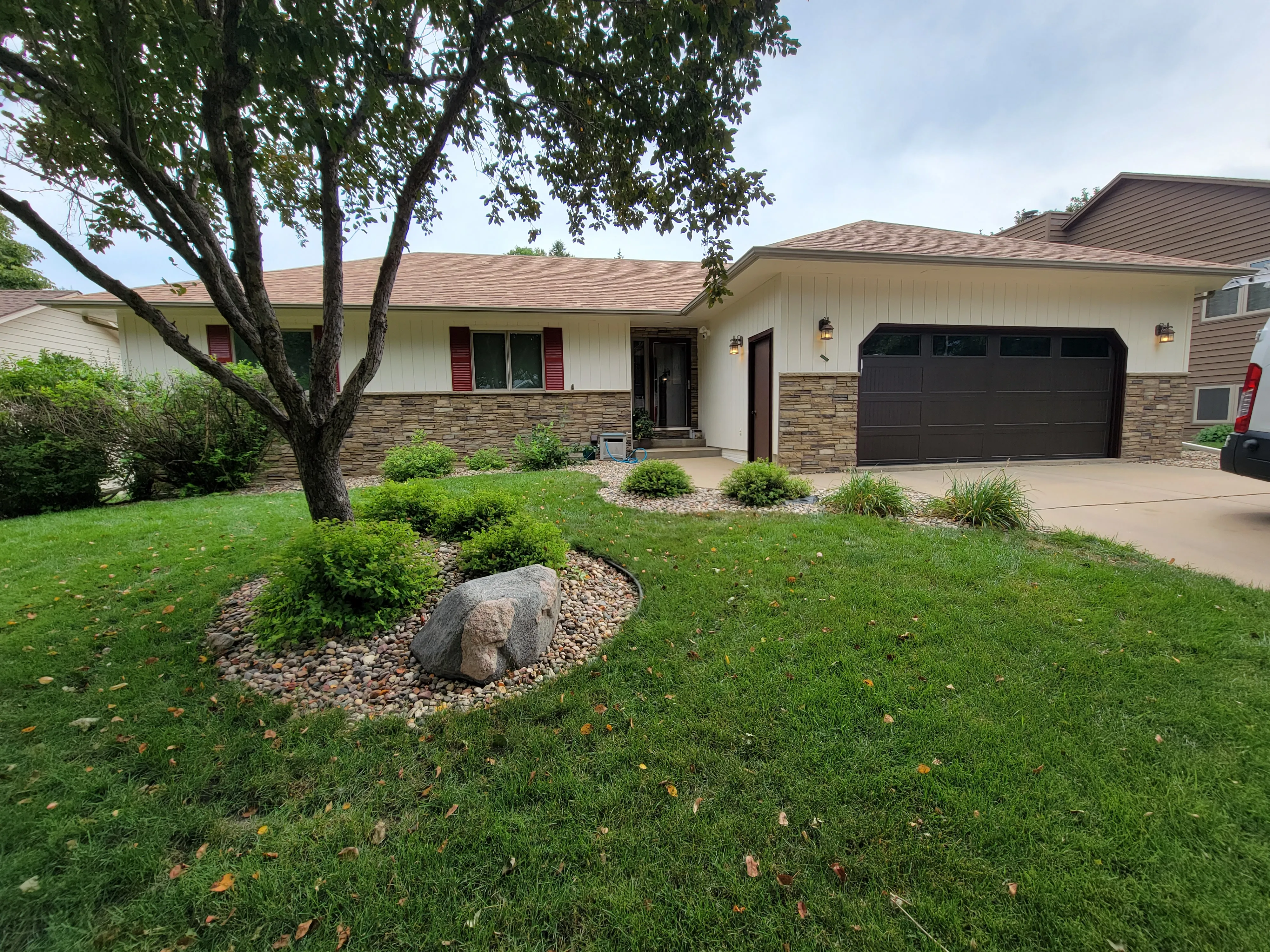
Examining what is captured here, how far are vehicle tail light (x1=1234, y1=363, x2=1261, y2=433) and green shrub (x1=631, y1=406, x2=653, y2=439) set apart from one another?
28.8 feet

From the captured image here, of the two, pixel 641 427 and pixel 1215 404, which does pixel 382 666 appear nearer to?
pixel 641 427

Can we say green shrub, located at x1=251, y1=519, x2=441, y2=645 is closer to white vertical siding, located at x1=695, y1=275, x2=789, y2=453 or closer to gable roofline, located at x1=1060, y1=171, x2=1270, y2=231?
white vertical siding, located at x1=695, y1=275, x2=789, y2=453

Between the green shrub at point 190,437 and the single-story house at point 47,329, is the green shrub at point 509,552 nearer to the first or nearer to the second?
Result: the green shrub at point 190,437

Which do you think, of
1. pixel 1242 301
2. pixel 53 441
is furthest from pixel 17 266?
pixel 1242 301

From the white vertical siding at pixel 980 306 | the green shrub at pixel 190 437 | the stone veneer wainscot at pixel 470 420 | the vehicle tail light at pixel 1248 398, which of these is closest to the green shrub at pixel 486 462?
the stone veneer wainscot at pixel 470 420

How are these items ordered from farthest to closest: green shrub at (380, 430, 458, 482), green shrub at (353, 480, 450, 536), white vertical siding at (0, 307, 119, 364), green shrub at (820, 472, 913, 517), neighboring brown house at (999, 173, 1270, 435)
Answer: white vertical siding at (0, 307, 119, 364) → neighboring brown house at (999, 173, 1270, 435) → green shrub at (380, 430, 458, 482) → green shrub at (820, 472, 913, 517) → green shrub at (353, 480, 450, 536)

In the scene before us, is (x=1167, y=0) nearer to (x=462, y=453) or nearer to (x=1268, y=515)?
(x=1268, y=515)

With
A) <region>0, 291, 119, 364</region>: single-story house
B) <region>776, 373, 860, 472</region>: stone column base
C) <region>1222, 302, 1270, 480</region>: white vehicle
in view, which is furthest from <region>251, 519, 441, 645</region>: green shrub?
<region>0, 291, 119, 364</region>: single-story house

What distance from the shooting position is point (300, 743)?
78.5 inches

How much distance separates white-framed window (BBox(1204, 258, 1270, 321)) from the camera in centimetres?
1007

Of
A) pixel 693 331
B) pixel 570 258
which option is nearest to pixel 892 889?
pixel 693 331

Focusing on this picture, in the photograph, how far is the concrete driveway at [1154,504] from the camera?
3.78 m

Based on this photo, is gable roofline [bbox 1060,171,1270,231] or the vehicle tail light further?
gable roofline [bbox 1060,171,1270,231]

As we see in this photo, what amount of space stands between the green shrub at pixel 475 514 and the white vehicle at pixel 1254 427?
6.40 m
